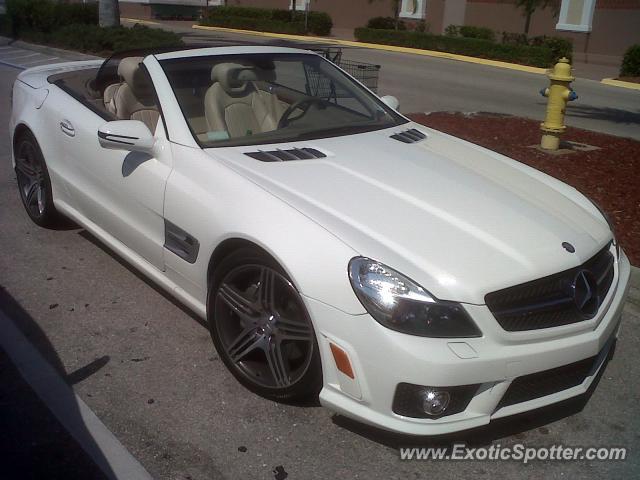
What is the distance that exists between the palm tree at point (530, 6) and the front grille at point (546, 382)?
2244 centimetres

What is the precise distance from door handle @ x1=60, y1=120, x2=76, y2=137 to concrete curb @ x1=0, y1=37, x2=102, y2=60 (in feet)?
39.1

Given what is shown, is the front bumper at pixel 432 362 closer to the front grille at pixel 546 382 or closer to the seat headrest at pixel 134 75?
the front grille at pixel 546 382

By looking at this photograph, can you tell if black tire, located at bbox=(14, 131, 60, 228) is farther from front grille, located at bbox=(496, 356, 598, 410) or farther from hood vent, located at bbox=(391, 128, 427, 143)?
front grille, located at bbox=(496, 356, 598, 410)

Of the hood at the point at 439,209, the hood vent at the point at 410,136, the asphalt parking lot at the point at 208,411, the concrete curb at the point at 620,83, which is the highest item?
the hood vent at the point at 410,136

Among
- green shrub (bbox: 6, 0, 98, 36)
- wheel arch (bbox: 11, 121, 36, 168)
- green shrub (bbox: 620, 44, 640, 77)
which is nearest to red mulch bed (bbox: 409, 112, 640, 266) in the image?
wheel arch (bbox: 11, 121, 36, 168)

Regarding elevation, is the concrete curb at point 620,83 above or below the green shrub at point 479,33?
below

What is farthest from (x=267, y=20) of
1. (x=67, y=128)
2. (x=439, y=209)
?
(x=439, y=209)

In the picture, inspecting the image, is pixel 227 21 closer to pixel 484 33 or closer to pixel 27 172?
pixel 484 33

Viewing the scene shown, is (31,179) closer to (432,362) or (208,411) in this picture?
(208,411)

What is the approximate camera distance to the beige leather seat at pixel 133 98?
4.72m

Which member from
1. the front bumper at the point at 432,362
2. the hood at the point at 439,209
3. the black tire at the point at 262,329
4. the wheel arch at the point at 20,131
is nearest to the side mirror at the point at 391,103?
the hood at the point at 439,209

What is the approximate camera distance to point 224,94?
4.54 meters

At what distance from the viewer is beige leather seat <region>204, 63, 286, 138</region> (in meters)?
4.38

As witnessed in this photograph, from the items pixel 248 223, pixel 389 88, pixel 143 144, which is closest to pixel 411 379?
pixel 248 223
